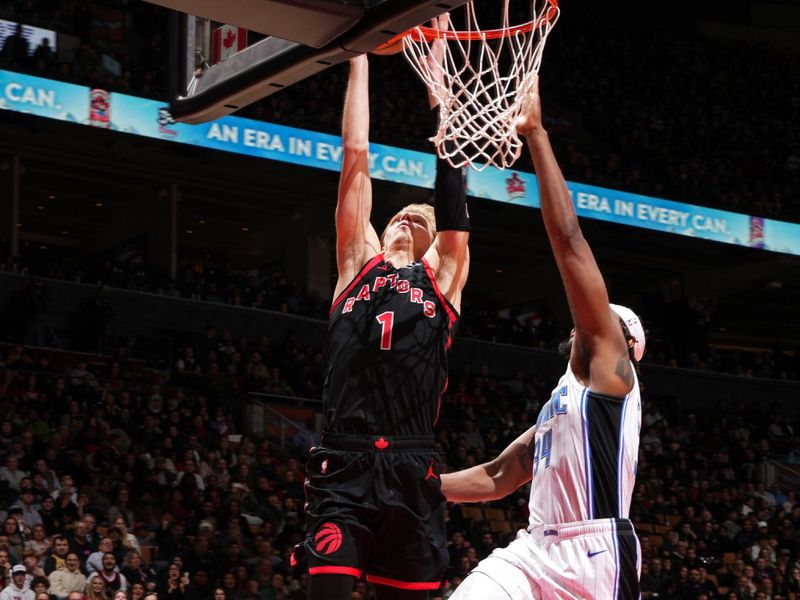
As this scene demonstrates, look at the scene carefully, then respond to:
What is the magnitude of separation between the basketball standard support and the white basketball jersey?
1376 millimetres

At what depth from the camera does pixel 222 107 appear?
15.8 ft

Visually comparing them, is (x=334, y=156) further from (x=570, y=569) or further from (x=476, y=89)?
(x=570, y=569)

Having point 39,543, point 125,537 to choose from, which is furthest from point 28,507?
point 125,537

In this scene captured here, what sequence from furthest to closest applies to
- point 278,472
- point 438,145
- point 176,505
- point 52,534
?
1. point 278,472
2. point 176,505
3. point 52,534
4. point 438,145

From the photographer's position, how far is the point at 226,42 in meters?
4.84

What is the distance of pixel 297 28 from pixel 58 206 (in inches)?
870

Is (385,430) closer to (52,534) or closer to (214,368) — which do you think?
(52,534)

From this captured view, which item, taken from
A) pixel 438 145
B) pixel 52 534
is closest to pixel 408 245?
pixel 438 145

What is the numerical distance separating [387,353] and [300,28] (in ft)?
3.88

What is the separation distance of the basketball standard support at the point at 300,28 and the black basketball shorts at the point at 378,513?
138 cm

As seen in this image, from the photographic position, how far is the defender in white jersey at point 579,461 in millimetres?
3879

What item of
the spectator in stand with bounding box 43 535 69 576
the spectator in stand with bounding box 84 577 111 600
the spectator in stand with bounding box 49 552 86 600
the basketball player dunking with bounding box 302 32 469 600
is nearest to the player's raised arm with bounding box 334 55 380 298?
the basketball player dunking with bounding box 302 32 469 600

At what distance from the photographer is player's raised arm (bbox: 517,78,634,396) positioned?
12.8ft

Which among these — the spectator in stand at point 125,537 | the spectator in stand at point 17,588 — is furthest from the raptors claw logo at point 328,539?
the spectator in stand at point 125,537
